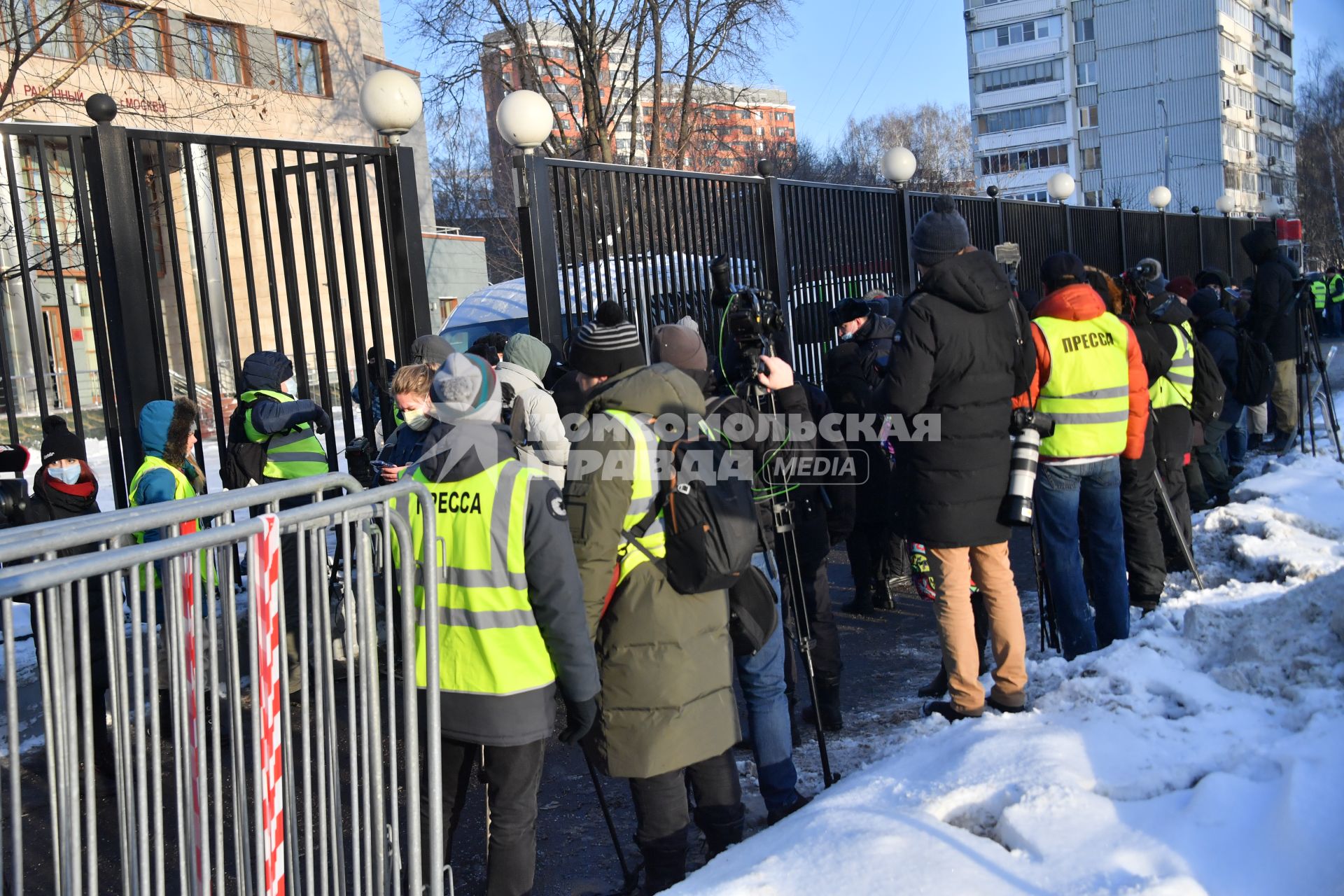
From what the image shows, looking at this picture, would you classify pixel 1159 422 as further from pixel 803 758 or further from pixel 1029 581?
pixel 803 758

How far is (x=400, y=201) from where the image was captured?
21.7 ft

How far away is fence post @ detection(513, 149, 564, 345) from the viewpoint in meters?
6.89

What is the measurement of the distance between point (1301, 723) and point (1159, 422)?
374 cm

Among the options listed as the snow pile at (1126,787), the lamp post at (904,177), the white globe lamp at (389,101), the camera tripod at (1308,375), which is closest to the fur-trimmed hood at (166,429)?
the white globe lamp at (389,101)

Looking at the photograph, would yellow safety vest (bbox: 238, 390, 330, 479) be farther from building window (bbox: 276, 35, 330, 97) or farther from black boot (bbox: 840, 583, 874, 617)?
building window (bbox: 276, 35, 330, 97)

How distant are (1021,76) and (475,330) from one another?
76.9m

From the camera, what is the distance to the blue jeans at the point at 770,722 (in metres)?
4.19

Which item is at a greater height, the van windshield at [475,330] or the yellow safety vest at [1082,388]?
the van windshield at [475,330]

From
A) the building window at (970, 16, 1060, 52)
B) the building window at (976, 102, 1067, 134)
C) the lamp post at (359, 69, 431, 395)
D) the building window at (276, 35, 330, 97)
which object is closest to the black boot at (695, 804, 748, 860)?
the lamp post at (359, 69, 431, 395)

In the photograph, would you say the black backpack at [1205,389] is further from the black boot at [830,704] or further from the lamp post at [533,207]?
the lamp post at [533,207]

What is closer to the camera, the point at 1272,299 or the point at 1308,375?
the point at 1272,299

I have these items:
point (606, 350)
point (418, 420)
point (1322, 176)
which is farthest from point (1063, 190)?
point (1322, 176)

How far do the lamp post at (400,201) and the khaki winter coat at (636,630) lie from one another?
134 inches

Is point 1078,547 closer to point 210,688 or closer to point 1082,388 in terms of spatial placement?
point 1082,388
